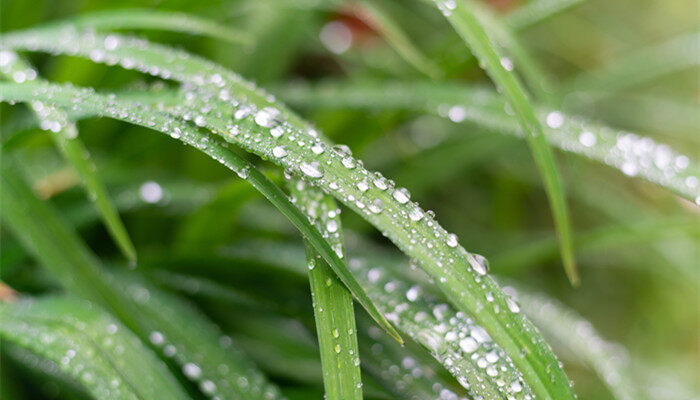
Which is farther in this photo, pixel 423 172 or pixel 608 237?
pixel 423 172

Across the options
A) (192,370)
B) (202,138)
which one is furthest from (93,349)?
(202,138)

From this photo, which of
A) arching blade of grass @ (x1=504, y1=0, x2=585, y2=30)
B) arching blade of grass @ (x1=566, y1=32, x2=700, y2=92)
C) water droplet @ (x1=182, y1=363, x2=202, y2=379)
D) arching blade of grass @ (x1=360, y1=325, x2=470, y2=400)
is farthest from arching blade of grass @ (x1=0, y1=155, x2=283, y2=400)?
arching blade of grass @ (x1=566, y1=32, x2=700, y2=92)

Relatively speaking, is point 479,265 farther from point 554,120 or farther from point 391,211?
point 554,120

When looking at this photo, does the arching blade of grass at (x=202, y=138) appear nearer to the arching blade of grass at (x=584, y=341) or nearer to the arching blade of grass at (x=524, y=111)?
the arching blade of grass at (x=524, y=111)

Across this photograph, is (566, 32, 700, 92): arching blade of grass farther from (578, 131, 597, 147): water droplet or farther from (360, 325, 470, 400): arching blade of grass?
(360, 325, 470, 400): arching blade of grass

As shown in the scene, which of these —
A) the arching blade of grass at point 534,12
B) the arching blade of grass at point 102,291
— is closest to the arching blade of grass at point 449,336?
the arching blade of grass at point 102,291

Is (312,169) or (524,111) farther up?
(524,111)
